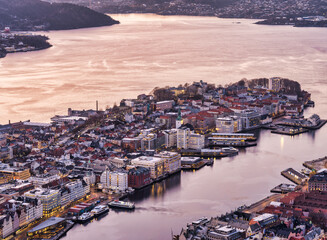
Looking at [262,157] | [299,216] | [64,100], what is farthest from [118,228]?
[64,100]

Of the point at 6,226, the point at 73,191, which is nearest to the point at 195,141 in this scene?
the point at 73,191

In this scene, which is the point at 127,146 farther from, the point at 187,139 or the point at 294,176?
the point at 294,176

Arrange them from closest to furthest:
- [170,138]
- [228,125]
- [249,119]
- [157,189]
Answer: [157,189] → [170,138] → [228,125] → [249,119]

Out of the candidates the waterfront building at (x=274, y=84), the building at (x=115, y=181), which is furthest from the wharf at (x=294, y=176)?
the waterfront building at (x=274, y=84)

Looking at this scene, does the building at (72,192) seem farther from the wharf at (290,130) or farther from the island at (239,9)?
the island at (239,9)

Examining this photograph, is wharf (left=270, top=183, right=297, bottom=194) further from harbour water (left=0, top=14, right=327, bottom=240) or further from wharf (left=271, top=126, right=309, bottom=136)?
wharf (left=271, top=126, right=309, bottom=136)

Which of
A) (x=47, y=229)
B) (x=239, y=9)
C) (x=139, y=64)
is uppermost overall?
(x=239, y=9)

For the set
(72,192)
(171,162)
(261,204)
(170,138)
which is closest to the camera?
(261,204)

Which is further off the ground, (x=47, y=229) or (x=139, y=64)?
(x=139, y=64)
